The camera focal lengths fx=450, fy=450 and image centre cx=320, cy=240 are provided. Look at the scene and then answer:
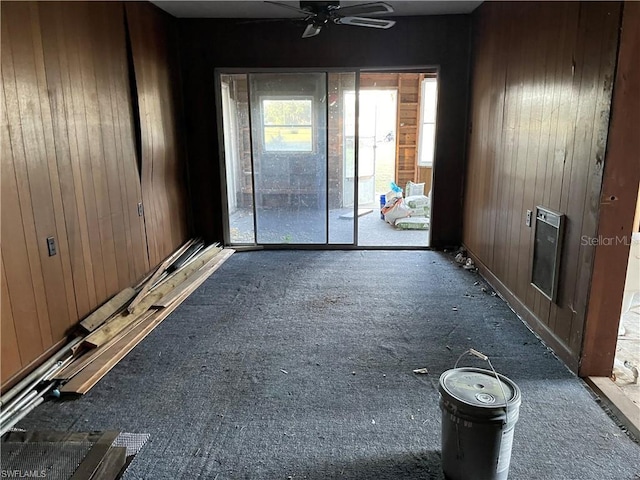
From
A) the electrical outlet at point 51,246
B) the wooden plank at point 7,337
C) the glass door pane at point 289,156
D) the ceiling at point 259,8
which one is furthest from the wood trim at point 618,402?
the ceiling at point 259,8

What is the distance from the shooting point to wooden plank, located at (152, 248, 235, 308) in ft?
12.5

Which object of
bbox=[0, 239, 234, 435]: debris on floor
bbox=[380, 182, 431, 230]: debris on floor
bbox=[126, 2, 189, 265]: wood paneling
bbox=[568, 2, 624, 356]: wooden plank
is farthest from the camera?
bbox=[380, 182, 431, 230]: debris on floor

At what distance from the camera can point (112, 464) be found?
6.35 ft

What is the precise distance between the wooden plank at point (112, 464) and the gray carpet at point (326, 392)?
5 cm

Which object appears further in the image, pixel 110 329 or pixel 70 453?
pixel 110 329

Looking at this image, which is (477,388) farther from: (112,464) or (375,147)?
(375,147)

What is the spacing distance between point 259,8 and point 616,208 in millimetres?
3841

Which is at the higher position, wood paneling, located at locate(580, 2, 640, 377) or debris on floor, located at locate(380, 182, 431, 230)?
wood paneling, located at locate(580, 2, 640, 377)

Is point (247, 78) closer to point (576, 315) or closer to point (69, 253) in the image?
point (69, 253)

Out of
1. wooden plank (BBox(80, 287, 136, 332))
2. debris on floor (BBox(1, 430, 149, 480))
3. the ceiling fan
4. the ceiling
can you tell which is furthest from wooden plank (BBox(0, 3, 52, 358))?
the ceiling

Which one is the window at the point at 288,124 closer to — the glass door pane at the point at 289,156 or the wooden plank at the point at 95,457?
the glass door pane at the point at 289,156

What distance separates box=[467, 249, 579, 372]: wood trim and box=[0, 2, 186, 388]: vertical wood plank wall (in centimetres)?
319

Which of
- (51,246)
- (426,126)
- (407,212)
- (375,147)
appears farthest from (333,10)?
(426,126)

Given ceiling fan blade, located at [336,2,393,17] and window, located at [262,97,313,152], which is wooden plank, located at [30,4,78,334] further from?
window, located at [262,97,313,152]
